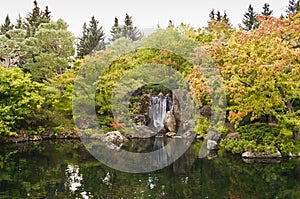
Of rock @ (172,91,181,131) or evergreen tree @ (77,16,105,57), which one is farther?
evergreen tree @ (77,16,105,57)

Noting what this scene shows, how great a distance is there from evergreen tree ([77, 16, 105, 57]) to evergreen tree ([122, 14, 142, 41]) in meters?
3.84

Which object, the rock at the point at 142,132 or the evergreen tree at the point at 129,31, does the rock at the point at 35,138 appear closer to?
the rock at the point at 142,132

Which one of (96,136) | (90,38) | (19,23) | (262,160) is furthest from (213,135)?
(19,23)

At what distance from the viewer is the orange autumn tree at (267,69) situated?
9406 mm

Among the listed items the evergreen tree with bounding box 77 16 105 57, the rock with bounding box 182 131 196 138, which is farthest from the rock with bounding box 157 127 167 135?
the evergreen tree with bounding box 77 16 105 57

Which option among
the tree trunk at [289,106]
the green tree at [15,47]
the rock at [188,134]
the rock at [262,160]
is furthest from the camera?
the green tree at [15,47]

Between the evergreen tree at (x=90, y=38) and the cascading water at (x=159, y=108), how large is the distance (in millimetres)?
9248

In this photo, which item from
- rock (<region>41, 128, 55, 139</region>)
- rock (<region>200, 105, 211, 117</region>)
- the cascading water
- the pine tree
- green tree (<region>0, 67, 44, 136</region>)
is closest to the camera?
green tree (<region>0, 67, 44, 136</region>)

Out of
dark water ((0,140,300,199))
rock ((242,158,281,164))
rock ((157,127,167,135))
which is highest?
rock ((157,127,167,135))

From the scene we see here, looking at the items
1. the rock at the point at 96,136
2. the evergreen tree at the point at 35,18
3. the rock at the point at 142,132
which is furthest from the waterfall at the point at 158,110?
the evergreen tree at the point at 35,18

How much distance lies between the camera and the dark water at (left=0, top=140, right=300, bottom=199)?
6.24 metres

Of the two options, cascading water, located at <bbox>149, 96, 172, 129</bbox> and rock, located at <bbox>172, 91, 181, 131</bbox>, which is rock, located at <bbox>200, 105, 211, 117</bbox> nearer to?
rock, located at <bbox>172, 91, 181, 131</bbox>

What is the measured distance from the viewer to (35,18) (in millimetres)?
23359

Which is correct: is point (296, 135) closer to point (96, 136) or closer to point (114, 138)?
point (114, 138)
